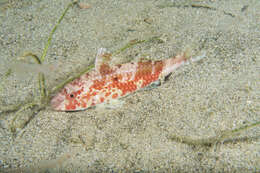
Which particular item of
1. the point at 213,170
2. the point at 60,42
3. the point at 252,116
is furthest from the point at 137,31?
the point at 213,170

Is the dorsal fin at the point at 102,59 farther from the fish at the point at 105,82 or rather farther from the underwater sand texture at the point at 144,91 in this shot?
the underwater sand texture at the point at 144,91

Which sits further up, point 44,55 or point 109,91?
point 44,55

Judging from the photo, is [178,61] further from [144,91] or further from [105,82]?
[105,82]

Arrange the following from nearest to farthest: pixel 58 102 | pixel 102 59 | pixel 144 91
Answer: pixel 58 102, pixel 102 59, pixel 144 91

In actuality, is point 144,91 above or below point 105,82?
below

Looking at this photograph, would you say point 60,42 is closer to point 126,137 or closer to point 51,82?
point 51,82

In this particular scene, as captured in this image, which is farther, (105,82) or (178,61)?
(178,61)

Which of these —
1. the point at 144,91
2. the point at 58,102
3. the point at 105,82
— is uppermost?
the point at 105,82

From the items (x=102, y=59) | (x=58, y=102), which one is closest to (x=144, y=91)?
(x=102, y=59)
